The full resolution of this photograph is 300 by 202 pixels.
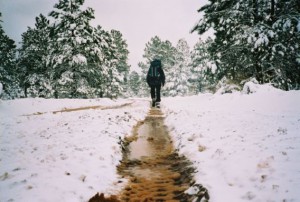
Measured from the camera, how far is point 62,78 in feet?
87.4

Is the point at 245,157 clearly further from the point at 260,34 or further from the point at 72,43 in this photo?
the point at 72,43

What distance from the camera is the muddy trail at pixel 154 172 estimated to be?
3901 millimetres

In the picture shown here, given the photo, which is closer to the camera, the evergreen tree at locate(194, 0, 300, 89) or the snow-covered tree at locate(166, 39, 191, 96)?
the evergreen tree at locate(194, 0, 300, 89)

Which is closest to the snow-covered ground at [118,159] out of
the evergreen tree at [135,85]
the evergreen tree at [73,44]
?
the evergreen tree at [73,44]

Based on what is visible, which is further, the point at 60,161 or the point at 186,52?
the point at 186,52

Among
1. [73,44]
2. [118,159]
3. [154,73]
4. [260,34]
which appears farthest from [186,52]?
[118,159]

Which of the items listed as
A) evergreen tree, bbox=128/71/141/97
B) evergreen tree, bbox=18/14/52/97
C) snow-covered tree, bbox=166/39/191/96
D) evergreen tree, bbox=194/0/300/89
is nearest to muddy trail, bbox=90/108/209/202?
evergreen tree, bbox=194/0/300/89

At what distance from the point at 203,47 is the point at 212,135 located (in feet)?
160

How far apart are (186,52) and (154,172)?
51.4m

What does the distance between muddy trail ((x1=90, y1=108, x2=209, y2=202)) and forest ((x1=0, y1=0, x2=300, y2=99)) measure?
7949mm

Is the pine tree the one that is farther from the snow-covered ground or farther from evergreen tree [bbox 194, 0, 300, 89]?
the snow-covered ground

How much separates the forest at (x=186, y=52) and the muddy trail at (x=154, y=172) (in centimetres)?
795

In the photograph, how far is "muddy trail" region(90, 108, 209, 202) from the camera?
3.90 metres

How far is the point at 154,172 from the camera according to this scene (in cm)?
501
